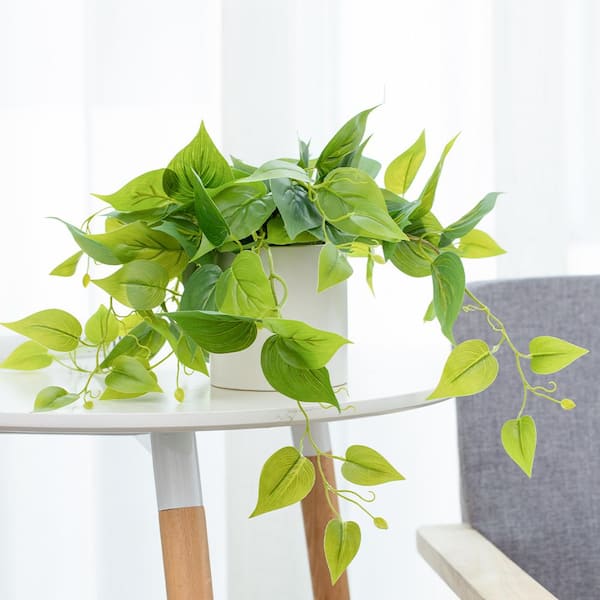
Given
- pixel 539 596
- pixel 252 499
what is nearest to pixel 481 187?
pixel 252 499

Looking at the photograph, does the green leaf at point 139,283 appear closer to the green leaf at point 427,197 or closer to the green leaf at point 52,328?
the green leaf at point 52,328

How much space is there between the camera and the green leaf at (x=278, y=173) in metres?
0.57

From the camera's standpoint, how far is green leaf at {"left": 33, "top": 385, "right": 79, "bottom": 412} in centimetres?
60

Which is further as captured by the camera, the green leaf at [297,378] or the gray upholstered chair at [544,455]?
the gray upholstered chair at [544,455]

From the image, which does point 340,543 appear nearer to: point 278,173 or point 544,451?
point 278,173

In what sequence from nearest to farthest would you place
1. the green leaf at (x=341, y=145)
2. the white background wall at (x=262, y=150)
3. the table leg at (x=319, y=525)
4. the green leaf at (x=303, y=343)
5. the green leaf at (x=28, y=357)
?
1. the green leaf at (x=303, y=343)
2. the green leaf at (x=341, y=145)
3. the green leaf at (x=28, y=357)
4. the table leg at (x=319, y=525)
5. the white background wall at (x=262, y=150)

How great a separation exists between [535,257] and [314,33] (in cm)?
56

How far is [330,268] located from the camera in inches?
22.7

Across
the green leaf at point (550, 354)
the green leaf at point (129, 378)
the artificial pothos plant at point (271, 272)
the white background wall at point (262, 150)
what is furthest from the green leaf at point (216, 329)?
the white background wall at point (262, 150)

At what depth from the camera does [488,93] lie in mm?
1608

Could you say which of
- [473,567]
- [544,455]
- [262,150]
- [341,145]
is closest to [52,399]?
[341,145]

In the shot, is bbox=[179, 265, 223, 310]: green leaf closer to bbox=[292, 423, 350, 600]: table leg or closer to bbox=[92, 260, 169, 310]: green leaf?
bbox=[92, 260, 169, 310]: green leaf

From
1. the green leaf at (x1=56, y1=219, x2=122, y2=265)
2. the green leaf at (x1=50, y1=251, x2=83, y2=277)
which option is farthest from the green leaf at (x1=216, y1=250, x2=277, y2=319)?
the green leaf at (x1=50, y1=251, x2=83, y2=277)

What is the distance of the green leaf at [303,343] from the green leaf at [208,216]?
0.08 m
